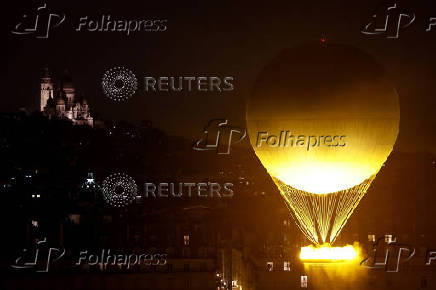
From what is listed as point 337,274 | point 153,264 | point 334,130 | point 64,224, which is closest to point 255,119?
point 334,130

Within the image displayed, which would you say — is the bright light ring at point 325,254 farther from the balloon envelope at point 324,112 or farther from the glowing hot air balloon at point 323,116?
the balloon envelope at point 324,112

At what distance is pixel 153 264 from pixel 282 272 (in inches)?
181

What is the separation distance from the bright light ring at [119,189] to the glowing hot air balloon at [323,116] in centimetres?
3138

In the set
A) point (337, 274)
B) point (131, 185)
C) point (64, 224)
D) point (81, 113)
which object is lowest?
point (337, 274)

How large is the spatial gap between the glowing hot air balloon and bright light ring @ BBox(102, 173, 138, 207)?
31375 millimetres

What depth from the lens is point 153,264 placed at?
36.5m

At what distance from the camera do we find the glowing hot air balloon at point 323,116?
20.2 meters

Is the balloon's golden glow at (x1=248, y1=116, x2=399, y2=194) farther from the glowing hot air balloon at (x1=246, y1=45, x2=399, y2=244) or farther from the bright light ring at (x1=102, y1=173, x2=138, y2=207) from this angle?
the bright light ring at (x1=102, y1=173, x2=138, y2=207)

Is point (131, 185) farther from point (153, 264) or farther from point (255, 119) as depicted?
point (255, 119)

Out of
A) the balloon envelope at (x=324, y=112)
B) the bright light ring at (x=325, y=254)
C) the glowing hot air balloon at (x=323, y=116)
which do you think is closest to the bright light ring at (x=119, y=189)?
the bright light ring at (x=325, y=254)

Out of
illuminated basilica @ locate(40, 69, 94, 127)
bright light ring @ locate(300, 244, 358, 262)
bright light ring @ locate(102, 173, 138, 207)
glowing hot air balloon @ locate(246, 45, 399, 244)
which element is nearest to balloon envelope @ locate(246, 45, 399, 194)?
glowing hot air balloon @ locate(246, 45, 399, 244)

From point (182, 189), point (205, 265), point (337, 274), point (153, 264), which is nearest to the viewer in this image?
point (337, 274)

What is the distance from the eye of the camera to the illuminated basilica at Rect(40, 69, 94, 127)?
87562 millimetres

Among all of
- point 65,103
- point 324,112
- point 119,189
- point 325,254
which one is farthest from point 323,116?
point 65,103
